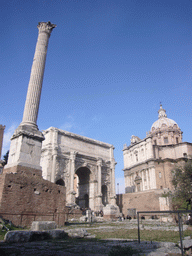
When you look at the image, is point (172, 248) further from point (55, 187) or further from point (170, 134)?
point (170, 134)

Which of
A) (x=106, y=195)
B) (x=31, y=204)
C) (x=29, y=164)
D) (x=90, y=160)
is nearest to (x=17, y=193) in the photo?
(x=31, y=204)

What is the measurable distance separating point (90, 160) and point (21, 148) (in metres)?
22.2

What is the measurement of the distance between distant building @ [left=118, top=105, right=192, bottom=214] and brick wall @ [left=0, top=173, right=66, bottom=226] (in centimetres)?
2081

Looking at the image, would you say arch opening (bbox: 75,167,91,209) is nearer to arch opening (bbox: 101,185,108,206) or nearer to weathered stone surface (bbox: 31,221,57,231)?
arch opening (bbox: 101,185,108,206)

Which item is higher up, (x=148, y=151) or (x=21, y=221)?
(x=148, y=151)

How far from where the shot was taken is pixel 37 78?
16984mm

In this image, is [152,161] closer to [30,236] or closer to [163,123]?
[163,123]

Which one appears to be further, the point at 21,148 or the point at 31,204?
the point at 21,148

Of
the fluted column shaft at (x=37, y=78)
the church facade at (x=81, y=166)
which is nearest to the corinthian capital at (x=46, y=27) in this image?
the fluted column shaft at (x=37, y=78)

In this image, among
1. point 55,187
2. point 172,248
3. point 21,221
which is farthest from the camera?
point 55,187

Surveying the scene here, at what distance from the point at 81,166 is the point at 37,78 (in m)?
19.5

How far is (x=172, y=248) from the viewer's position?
5809 mm

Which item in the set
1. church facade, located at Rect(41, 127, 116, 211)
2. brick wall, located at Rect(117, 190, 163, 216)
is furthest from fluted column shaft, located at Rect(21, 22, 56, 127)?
brick wall, located at Rect(117, 190, 163, 216)

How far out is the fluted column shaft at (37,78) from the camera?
1579cm
